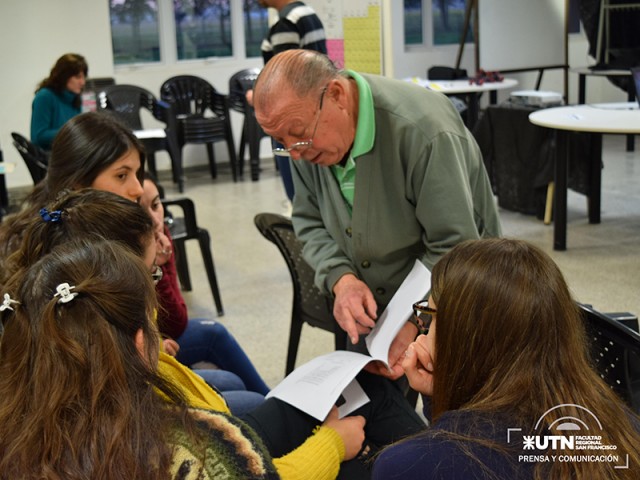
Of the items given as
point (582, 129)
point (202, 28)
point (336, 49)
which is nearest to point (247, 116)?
point (202, 28)

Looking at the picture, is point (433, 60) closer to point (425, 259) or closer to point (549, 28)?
point (549, 28)

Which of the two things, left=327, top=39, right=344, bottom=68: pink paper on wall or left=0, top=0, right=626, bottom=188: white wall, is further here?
left=0, top=0, right=626, bottom=188: white wall

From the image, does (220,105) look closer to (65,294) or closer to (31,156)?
(31,156)

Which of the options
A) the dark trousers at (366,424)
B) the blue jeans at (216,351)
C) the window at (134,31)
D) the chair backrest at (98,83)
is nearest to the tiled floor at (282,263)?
the blue jeans at (216,351)

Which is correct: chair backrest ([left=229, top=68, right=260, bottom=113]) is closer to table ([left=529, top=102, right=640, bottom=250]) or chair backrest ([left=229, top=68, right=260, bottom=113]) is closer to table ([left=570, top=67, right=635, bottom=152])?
table ([left=570, top=67, right=635, bottom=152])

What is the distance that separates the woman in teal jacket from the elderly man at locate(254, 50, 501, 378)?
413cm

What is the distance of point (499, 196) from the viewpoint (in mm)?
5809

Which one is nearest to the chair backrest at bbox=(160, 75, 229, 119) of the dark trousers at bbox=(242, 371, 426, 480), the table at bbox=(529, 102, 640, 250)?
the table at bbox=(529, 102, 640, 250)

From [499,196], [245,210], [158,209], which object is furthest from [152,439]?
[245,210]

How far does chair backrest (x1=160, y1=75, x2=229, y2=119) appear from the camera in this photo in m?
7.97

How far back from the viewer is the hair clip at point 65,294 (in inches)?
49.1

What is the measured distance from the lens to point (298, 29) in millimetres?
4359

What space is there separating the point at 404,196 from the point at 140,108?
6.29 metres

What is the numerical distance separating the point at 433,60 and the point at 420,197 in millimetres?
7255
